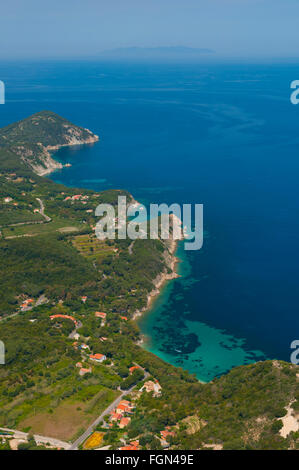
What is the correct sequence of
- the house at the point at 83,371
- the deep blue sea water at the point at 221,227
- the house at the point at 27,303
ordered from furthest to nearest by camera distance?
the house at the point at 27,303 → the deep blue sea water at the point at 221,227 → the house at the point at 83,371

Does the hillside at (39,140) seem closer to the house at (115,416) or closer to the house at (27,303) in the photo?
the house at (27,303)

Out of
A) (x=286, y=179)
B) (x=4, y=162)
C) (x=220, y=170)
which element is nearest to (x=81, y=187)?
(x=4, y=162)

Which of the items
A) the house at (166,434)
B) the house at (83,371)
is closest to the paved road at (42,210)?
the house at (83,371)

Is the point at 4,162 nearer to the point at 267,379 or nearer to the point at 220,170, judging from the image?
the point at 220,170

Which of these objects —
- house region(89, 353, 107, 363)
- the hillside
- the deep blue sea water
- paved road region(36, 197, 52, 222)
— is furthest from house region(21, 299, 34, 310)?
the hillside

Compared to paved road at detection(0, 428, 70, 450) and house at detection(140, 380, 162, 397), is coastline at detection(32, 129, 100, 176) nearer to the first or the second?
house at detection(140, 380, 162, 397)

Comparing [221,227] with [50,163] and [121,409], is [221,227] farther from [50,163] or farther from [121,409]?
[50,163]

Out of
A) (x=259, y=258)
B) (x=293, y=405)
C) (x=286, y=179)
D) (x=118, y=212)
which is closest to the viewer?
(x=293, y=405)

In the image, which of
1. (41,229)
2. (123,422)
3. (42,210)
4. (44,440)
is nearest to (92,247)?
(41,229)
